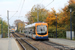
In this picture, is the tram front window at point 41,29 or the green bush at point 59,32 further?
the green bush at point 59,32

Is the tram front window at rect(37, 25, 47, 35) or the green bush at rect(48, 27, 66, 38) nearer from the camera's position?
the tram front window at rect(37, 25, 47, 35)

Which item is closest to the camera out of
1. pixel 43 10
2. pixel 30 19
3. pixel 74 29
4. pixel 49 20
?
pixel 74 29

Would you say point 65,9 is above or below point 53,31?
above

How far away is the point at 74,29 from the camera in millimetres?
37219

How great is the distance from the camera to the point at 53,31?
44.5 meters

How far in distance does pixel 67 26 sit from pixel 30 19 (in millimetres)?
41766

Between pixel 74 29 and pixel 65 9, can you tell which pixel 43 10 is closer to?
pixel 65 9

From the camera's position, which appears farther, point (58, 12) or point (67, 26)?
point (58, 12)

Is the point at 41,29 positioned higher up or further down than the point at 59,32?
higher up

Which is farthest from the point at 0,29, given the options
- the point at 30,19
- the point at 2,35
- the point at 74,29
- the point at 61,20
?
the point at 30,19

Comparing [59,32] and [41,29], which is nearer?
[41,29]

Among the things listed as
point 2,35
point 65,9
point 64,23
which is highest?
point 65,9

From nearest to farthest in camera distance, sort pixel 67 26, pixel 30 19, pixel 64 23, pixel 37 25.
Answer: pixel 37 25 → pixel 67 26 → pixel 64 23 → pixel 30 19

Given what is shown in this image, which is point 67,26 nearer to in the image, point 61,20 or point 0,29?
point 61,20
